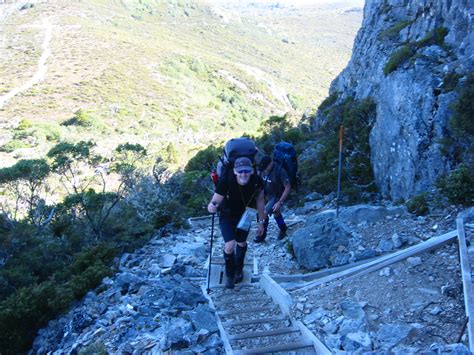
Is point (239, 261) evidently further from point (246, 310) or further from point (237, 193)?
point (237, 193)

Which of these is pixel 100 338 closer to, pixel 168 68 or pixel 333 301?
pixel 333 301

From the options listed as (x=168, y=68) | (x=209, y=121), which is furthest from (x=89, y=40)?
(x=209, y=121)

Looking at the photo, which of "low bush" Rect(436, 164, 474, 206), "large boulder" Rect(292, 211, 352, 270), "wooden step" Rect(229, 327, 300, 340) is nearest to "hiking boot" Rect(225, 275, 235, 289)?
"large boulder" Rect(292, 211, 352, 270)

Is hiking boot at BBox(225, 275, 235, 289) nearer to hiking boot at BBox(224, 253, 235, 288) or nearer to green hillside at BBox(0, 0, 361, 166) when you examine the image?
hiking boot at BBox(224, 253, 235, 288)

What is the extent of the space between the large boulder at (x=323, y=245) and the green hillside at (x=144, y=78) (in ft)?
70.7

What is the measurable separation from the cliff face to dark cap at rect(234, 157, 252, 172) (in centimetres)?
524

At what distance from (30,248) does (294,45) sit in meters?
128

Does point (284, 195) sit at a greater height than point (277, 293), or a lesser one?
greater

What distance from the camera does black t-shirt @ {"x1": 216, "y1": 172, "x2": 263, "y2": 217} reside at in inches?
209

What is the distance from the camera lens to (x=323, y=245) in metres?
6.70

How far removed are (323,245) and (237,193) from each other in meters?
2.05

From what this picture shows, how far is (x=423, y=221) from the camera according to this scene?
22.2ft

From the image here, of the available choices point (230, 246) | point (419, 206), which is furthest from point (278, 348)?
point (419, 206)

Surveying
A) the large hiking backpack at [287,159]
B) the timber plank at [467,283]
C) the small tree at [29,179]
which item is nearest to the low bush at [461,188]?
the timber plank at [467,283]
